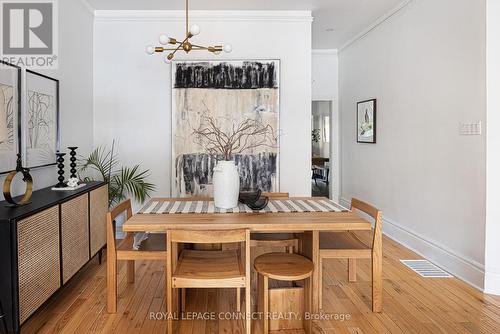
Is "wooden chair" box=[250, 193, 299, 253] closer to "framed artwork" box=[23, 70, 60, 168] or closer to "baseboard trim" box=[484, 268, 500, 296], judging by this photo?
"baseboard trim" box=[484, 268, 500, 296]

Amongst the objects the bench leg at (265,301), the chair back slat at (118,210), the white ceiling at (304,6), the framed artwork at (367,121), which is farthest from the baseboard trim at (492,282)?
the white ceiling at (304,6)

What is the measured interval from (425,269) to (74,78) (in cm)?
406

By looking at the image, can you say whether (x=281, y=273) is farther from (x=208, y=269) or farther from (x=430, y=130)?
(x=430, y=130)

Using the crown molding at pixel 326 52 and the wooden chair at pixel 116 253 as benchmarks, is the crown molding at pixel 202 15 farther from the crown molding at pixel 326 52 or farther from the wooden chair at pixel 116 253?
the wooden chair at pixel 116 253

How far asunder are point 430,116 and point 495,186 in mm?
1051

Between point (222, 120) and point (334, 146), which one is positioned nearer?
point (222, 120)

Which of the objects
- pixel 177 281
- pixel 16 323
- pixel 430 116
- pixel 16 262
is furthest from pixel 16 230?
pixel 430 116

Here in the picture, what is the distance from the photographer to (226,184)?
8.95 feet

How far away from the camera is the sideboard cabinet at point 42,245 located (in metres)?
2.07

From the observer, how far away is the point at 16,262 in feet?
6.81

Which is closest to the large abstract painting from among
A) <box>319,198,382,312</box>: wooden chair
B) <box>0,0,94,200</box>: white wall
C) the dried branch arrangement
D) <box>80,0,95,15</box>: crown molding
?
the dried branch arrangement

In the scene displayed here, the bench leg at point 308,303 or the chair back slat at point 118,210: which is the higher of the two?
the chair back slat at point 118,210

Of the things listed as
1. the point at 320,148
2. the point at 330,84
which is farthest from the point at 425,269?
the point at 320,148

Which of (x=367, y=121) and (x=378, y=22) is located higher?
(x=378, y=22)
